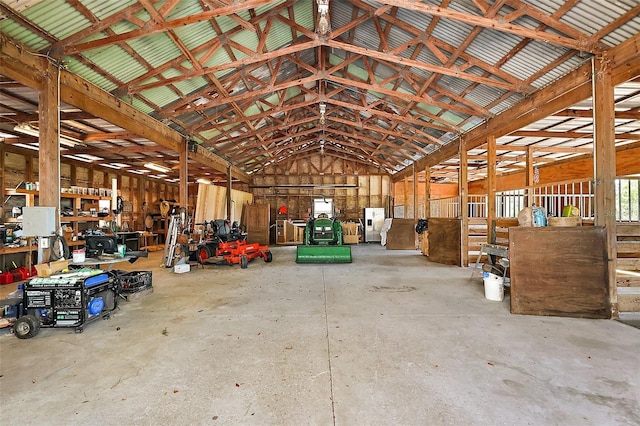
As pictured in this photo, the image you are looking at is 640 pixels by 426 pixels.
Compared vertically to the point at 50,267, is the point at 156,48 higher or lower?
higher

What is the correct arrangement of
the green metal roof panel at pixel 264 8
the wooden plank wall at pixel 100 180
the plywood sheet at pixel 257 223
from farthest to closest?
the plywood sheet at pixel 257 223, the wooden plank wall at pixel 100 180, the green metal roof panel at pixel 264 8

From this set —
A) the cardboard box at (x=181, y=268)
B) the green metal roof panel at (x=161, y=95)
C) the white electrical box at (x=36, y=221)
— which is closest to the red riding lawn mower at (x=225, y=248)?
the cardboard box at (x=181, y=268)

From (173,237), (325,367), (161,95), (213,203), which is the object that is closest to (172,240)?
(173,237)

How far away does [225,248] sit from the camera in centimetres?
755

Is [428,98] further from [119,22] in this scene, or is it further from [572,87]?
[119,22]

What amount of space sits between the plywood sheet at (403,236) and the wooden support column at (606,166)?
7.56 meters

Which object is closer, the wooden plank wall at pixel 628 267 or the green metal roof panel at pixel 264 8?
the wooden plank wall at pixel 628 267

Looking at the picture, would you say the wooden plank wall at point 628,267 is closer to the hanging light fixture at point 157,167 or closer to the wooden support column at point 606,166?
the wooden support column at point 606,166

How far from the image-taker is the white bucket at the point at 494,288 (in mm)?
4461

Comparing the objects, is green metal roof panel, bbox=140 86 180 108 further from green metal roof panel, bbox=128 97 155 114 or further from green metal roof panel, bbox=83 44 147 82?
green metal roof panel, bbox=83 44 147 82

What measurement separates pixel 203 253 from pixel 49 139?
4557 mm

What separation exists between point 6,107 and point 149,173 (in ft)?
24.4

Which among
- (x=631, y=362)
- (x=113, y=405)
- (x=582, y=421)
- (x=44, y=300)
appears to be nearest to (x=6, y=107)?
(x=44, y=300)

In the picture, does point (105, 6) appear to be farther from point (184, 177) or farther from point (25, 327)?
point (184, 177)
